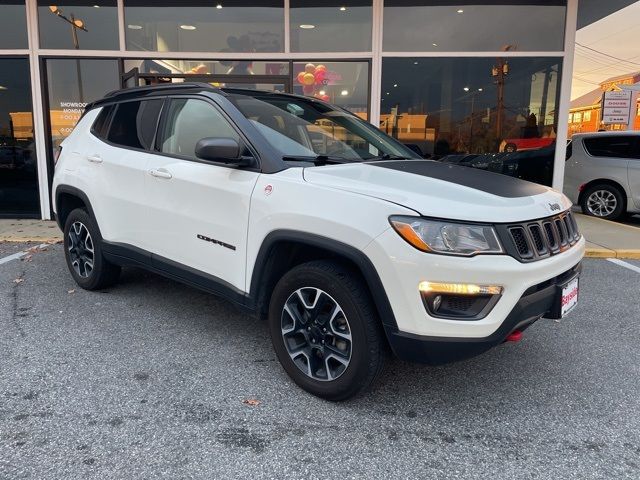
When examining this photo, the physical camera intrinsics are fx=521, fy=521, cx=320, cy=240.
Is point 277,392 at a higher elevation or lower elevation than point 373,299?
lower

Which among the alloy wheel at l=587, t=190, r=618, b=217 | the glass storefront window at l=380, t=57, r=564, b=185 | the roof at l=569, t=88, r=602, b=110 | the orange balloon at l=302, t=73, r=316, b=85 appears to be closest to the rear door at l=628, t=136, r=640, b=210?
the alloy wheel at l=587, t=190, r=618, b=217

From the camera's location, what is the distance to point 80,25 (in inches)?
332

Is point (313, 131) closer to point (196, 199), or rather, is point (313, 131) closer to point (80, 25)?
point (196, 199)

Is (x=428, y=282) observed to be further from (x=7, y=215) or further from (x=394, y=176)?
(x=7, y=215)

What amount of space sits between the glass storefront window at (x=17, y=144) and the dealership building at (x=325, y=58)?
0.09ft

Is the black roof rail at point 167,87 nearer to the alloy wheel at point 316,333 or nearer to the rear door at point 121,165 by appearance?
the rear door at point 121,165

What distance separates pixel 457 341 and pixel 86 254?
3.63 m

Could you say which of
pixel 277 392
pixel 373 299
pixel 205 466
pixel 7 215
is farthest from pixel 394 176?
pixel 7 215

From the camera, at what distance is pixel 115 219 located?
424 cm

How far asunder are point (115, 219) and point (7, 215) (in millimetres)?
5852

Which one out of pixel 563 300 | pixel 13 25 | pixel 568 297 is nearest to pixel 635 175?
pixel 568 297

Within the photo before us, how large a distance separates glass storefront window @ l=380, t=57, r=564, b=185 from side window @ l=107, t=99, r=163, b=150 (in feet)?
16.4

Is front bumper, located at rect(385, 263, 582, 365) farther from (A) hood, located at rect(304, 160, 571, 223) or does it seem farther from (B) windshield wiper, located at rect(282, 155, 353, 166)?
(B) windshield wiper, located at rect(282, 155, 353, 166)

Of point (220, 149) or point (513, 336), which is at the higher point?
point (220, 149)
